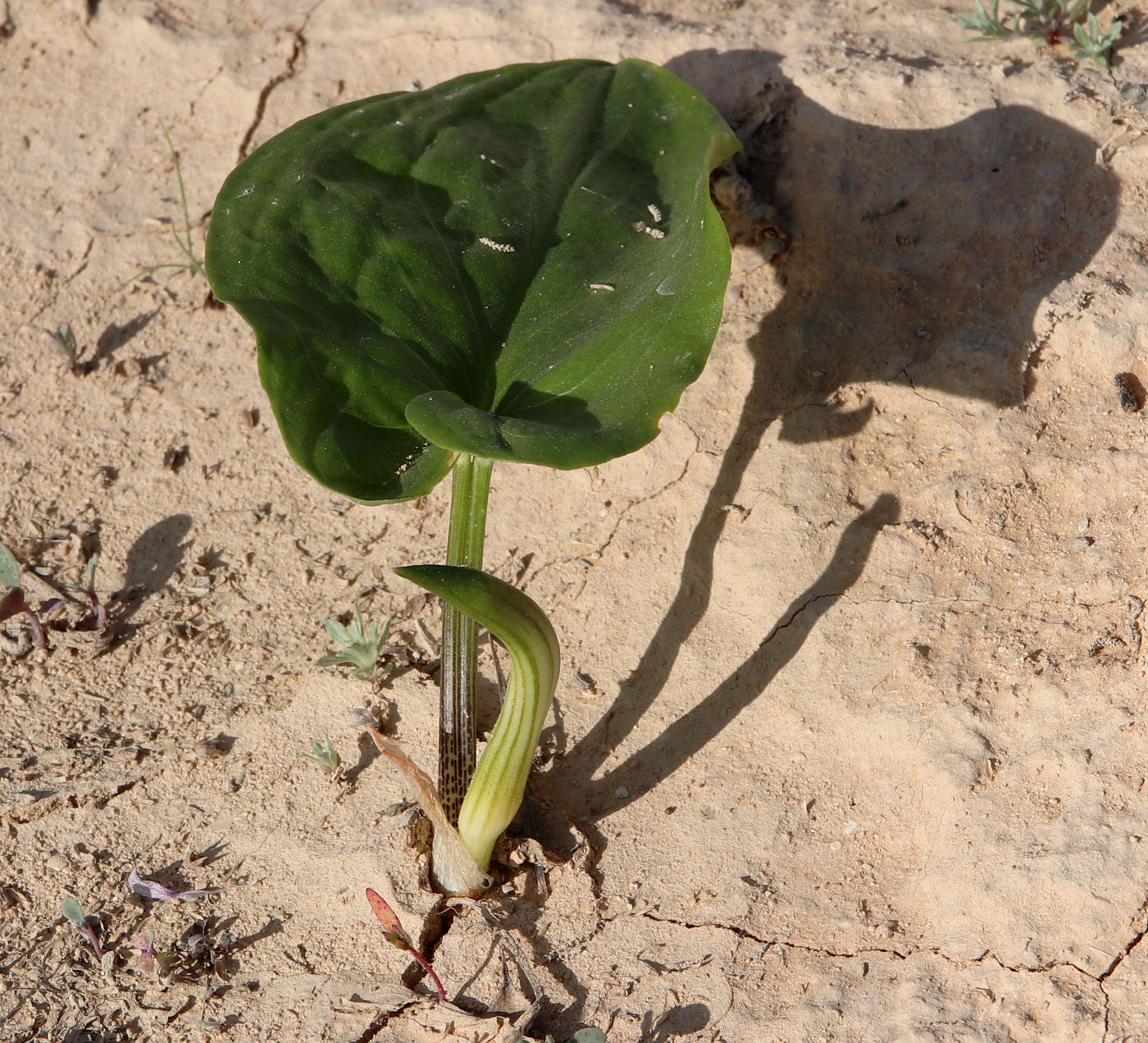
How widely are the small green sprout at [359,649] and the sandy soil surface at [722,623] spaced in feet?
0.12

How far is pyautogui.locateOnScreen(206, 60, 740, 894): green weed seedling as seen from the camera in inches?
57.5

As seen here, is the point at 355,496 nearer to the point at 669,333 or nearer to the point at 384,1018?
the point at 669,333

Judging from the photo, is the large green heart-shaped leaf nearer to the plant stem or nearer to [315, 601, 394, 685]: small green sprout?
the plant stem

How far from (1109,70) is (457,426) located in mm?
1752

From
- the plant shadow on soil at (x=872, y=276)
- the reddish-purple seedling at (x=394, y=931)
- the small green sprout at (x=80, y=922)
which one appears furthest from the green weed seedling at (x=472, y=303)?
the small green sprout at (x=80, y=922)

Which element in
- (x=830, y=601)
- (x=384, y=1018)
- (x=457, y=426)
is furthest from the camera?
(x=830, y=601)

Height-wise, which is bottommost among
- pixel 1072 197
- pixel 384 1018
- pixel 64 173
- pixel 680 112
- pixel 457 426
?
pixel 384 1018

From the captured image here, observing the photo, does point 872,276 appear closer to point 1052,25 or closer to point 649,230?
point 649,230

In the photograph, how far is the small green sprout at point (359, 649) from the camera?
74.8 inches

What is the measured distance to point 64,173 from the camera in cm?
266

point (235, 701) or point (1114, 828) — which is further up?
point (1114, 828)

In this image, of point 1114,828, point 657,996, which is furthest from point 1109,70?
point 657,996

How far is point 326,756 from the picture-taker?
5.97ft

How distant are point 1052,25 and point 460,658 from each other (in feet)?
6.12
